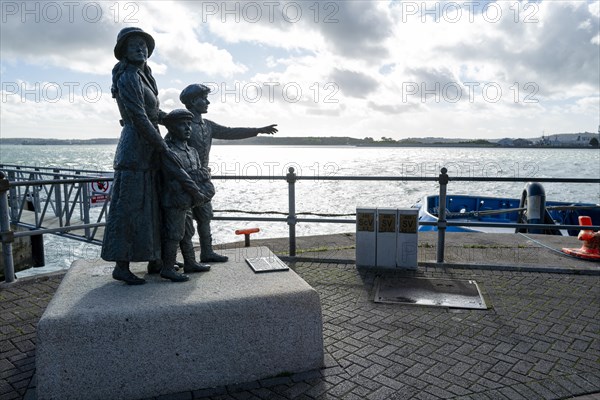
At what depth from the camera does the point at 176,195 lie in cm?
379

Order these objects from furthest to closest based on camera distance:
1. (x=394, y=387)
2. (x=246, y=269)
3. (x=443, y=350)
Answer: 1. (x=246, y=269)
2. (x=443, y=350)
3. (x=394, y=387)

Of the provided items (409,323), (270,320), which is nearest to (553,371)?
(409,323)

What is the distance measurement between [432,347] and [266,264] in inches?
63.2

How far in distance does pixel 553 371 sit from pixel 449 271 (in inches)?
111

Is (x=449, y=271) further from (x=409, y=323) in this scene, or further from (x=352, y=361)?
(x=352, y=361)

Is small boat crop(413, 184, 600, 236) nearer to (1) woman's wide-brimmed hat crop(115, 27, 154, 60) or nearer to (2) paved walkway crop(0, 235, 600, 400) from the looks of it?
(2) paved walkway crop(0, 235, 600, 400)

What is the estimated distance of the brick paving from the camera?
330 cm

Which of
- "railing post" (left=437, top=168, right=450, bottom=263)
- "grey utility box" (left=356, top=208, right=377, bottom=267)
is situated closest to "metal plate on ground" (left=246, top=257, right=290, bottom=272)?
"grey utility box" (left=356, top=208, right=377, bottom=267)

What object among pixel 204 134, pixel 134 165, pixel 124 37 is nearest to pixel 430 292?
pixel 204 134

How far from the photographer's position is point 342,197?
3434 cm

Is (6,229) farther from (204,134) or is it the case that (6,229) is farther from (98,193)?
(98,193)

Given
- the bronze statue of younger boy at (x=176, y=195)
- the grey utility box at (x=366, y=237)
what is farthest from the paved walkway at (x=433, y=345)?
the bronze statue of younger boy at (x=176, y=195)

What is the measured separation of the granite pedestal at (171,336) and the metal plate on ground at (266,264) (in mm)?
291

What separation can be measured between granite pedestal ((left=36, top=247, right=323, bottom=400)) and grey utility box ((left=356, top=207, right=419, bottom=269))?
9.43 ft
